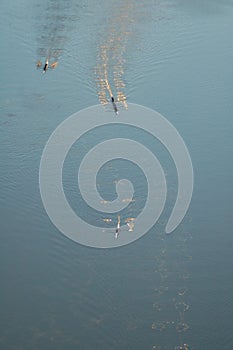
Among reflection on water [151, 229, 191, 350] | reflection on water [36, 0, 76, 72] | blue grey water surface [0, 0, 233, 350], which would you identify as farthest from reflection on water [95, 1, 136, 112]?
reflection on water [151, 229, 191, 350]

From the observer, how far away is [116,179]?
824 cm

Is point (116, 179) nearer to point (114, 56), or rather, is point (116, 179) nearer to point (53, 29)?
point (114, 56)

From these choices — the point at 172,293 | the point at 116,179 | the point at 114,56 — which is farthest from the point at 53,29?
the point at 172,293

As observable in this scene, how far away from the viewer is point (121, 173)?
27.4ft

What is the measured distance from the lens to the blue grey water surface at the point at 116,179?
6.48 m

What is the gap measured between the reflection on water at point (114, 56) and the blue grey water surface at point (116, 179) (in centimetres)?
4

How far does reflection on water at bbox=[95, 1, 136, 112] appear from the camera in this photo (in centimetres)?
1022

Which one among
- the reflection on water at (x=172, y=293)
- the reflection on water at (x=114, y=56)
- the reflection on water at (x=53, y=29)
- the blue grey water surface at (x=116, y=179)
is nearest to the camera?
the reflection on water at (x=172, y=293)

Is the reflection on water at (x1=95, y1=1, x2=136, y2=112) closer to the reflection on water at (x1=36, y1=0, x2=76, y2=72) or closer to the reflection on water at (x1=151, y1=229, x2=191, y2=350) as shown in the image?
the reflection on water at (x1=36, y1=0, x2=76, y2=72)

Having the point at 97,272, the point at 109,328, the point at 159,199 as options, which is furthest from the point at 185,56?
the point at 109,328

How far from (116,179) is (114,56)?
12.7ft

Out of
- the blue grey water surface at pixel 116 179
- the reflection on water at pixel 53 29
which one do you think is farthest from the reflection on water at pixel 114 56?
the reflection on water at pixel 53 29

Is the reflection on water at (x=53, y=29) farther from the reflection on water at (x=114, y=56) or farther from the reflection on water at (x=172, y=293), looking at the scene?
the reflection on water at (x=172, y=293)

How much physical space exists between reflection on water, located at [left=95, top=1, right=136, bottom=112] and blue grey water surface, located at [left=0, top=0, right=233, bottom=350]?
4cm
